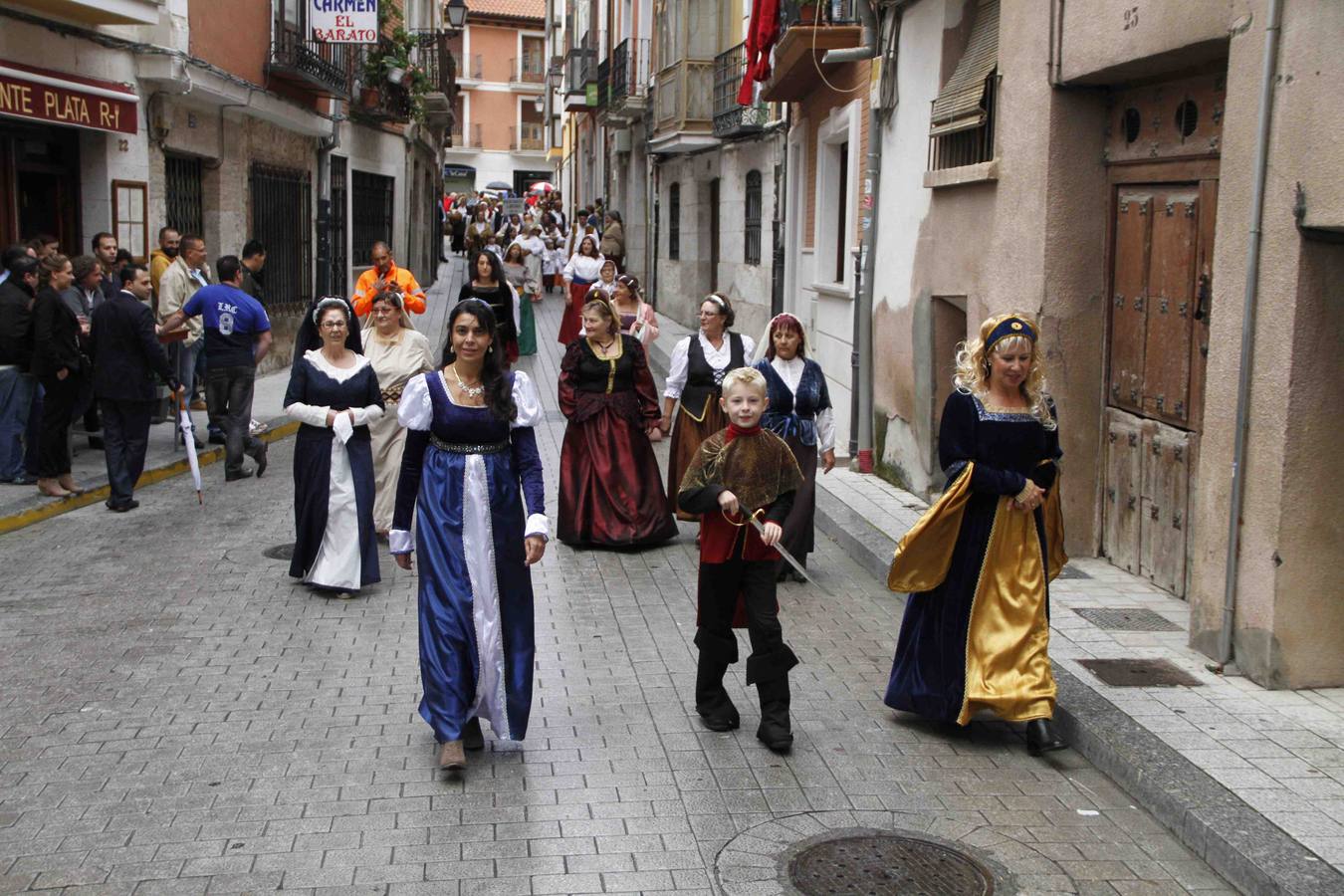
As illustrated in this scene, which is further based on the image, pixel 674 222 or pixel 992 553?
pixel 674 222

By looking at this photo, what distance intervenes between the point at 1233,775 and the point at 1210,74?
156 inches

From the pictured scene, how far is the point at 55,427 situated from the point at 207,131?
25.1 feet

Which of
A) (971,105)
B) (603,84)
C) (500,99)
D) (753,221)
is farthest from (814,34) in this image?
(500,99)

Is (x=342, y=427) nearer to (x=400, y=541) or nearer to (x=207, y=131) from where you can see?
(x=400, y=541)

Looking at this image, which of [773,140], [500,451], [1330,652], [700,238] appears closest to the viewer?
[500,451]

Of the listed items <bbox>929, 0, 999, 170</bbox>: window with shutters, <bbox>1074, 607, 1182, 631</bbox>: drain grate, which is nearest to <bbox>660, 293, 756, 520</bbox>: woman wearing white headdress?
<bbox>929, 0, 999, 170</bbox>: window with shutters

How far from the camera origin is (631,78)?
31.5 meters

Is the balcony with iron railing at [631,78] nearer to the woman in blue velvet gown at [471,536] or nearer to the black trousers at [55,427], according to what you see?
the black trousers at [55,427]

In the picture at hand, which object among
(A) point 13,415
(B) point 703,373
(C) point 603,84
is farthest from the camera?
(C) point 603,84

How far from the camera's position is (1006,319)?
5.96m

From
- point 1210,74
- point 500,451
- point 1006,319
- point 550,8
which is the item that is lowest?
point 500,451

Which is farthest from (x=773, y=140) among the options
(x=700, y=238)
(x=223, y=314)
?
(x=223, y=314)

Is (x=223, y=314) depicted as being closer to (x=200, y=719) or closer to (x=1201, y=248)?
(x=200, y=719)

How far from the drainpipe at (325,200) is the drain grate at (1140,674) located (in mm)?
17846
